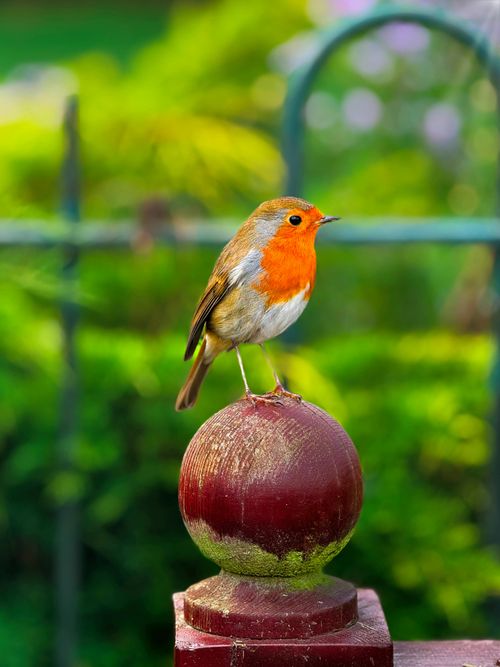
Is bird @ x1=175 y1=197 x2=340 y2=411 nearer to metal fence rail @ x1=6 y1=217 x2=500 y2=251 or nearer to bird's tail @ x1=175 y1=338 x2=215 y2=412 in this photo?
bird's tail @ x1=175 y1=338 x2=215 y2=412

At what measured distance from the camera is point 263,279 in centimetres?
230

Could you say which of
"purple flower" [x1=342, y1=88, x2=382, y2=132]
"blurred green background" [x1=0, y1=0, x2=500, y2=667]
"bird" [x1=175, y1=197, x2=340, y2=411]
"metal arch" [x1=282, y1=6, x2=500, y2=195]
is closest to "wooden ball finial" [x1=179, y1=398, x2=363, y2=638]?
"bird" [x1=175, y1=197, x2=340, y2=411]

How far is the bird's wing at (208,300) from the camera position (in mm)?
2324

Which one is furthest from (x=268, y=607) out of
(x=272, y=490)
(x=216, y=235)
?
(x=216, y=235)

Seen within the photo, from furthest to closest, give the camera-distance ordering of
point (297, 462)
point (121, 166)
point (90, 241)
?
point (121, 166)
point (90, 241)
point (297, 462)

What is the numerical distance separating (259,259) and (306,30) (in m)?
4.09

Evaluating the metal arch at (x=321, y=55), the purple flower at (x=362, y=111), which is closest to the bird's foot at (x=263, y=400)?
the metal arch at (x=321, y=55)

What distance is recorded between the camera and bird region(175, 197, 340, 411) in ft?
7.34

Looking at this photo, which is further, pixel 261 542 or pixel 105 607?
pixel 105 607

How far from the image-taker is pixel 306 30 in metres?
6.12

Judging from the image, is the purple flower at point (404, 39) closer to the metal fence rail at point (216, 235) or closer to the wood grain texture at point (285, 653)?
the metal fence rail at point (216, 235)

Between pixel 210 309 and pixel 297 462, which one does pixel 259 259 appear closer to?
pixel 210 309

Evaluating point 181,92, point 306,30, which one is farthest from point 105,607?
point 306,30

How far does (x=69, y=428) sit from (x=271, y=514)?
2.38 m
